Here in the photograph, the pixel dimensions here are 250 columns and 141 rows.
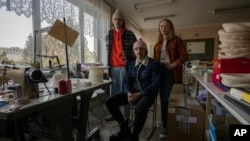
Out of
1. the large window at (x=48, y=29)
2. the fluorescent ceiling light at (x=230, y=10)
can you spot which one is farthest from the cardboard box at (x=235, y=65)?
the fluorescent ceiling light at (x=230, y=10)

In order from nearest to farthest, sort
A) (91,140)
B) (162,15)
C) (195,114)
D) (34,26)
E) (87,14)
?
(195,114) → (91,140) → (34,26) → (87,14) → (162,15)

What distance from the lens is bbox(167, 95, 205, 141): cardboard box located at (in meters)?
1.74

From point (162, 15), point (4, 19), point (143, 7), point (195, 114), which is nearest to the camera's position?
point (195, 114)

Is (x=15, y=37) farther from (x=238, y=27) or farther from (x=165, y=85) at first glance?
(x=238, y=27)

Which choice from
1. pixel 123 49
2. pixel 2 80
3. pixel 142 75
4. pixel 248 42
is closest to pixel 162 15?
pixel 123 49

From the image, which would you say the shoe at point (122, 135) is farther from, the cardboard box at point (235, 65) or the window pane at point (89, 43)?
the window pane at point (89, 43)

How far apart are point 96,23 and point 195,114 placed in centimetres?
255

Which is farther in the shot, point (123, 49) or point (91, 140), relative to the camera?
point (123, 49)

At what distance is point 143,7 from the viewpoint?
15.1ft

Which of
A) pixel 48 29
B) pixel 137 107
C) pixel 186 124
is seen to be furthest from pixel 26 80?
pixel 186 124

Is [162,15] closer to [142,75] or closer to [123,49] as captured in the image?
[123,49]

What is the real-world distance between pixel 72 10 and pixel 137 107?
1.92 metres

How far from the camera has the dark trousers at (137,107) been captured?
1802mm

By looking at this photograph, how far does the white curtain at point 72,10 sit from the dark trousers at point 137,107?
1.39 meters
